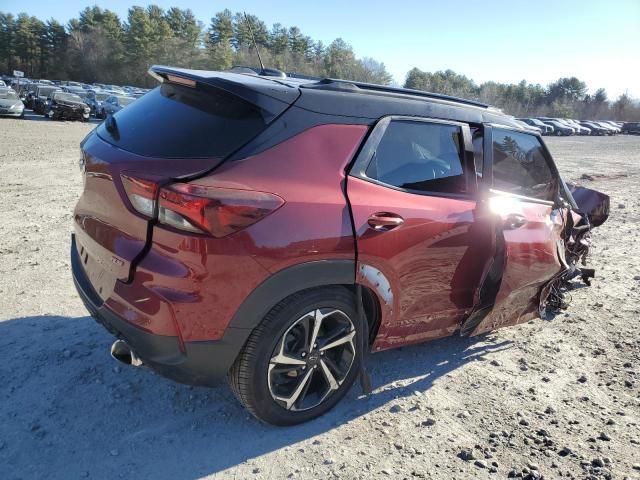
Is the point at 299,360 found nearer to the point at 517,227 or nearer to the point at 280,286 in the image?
the point at 280,286

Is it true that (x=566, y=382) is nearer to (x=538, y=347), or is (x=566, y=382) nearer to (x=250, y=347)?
(x=538, y=347)

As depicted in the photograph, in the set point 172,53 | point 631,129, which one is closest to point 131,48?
point 172,53

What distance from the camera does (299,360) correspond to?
2.72m

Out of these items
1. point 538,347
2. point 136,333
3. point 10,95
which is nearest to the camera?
point 136,333

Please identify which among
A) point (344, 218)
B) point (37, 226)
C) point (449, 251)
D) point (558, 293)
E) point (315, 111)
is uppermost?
point (315, 111)

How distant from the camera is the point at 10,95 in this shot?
25234 millimetres

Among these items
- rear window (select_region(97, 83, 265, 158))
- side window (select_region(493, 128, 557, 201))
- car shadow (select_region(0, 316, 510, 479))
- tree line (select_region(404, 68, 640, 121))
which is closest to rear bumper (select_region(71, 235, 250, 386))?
car shadow (select_region(0, 316, 510, 479))

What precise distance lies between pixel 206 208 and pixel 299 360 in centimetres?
103

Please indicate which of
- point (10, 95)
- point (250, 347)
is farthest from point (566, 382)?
point (10, 95)

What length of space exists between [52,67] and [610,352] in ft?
356

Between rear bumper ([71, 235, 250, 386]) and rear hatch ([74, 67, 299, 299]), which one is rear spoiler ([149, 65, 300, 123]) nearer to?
rear hatch ([74, 67, 299, 299])

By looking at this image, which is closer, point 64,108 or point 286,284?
point 286,284

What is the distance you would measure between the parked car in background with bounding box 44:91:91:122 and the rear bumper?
91.6 ft

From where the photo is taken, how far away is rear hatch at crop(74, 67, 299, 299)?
2.36 metres
